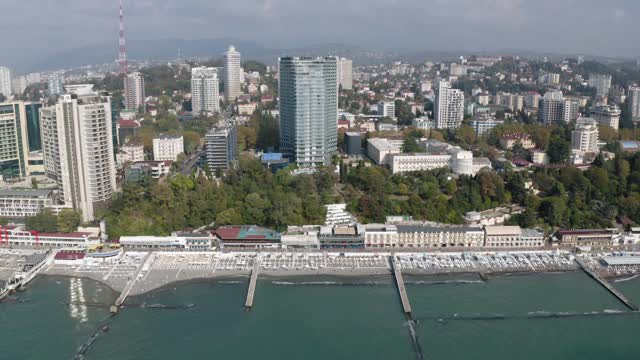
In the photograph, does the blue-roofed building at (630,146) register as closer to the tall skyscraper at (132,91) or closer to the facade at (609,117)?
the facade at (609,117)

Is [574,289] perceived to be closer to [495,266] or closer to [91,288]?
[495,266]

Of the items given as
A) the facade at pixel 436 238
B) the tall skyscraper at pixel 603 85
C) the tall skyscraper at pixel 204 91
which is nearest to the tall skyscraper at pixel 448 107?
the tall skyscraper at pixel 204 91

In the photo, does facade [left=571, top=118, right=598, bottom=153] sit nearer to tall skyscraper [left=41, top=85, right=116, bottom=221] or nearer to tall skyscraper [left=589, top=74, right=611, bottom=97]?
tall skyscraper [left=41, top=85, right=116, bottom=221]

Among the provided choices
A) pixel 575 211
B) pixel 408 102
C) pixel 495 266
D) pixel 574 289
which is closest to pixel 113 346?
pixel 495 266

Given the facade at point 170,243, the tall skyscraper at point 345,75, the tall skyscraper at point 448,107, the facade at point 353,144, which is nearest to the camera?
the facade at point 170,243

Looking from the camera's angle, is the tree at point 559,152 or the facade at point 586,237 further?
A: the tree at point 559,152

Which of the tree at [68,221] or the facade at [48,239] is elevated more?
the tree at [68,221]
